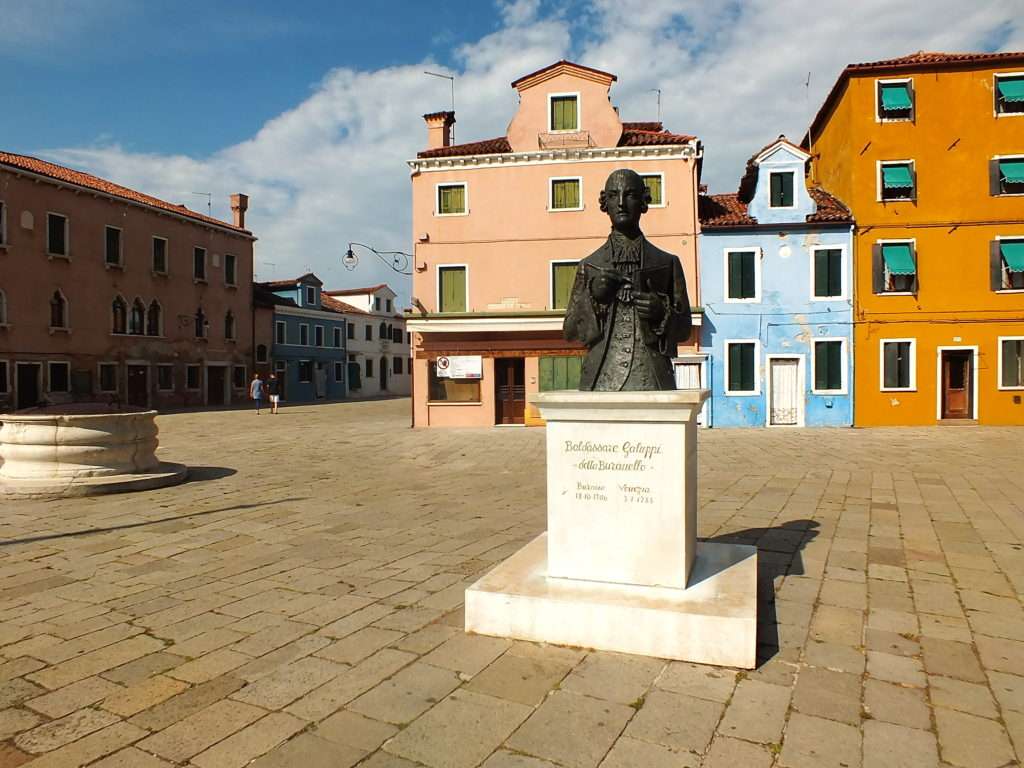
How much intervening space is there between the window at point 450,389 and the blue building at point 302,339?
19994 mm

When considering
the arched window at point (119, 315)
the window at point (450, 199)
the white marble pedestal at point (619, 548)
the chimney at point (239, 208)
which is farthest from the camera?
the chimney at point (239, 208)

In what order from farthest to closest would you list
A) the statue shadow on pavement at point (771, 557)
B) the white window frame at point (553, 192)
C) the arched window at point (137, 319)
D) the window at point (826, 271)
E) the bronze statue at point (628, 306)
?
the arched window at point (137, 319) < the white window frame at point (553, 192) < the window at point (826, 271) < the bronze statue at point (628, 306) < the statue shadow on pavement at point (771, 557)

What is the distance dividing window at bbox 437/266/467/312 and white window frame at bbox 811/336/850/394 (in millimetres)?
12130

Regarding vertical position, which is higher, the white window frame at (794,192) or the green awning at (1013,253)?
the white window frame at (794,192)

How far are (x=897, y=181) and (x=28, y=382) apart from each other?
33351 mm

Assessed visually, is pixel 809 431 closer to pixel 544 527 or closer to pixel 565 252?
pixel 565 252

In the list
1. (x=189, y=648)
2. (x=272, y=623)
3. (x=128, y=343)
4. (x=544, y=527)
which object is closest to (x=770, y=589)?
(x=544, y=527)

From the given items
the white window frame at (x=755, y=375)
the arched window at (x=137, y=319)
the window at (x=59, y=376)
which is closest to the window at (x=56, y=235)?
the arched window at (x=137, y=319)

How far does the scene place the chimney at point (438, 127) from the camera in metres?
24.7

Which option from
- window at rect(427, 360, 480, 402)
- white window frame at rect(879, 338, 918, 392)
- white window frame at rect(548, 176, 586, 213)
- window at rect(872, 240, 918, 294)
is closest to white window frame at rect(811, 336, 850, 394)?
white window frame at rect(879, 338, 918, 392)

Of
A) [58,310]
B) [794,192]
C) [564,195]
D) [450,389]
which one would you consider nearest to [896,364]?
[794,192]

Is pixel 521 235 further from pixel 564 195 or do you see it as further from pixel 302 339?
pixel 302 339

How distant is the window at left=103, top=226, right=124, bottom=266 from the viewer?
2922 centimetres

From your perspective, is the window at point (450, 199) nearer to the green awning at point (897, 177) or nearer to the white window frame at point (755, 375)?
the white window frame at point (755, 375)
